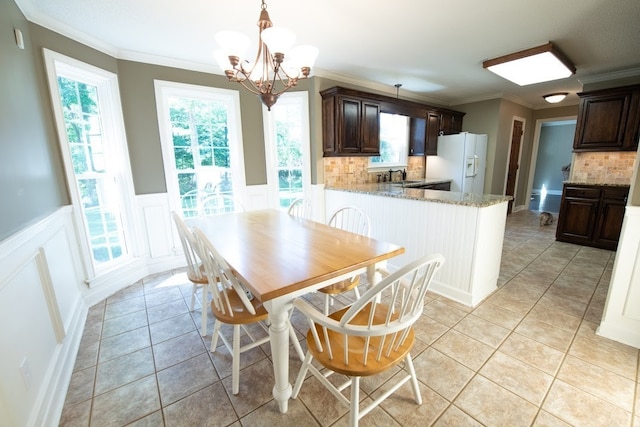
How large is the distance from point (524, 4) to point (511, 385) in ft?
8.93

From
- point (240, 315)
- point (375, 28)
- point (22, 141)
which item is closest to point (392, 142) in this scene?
point (375, 28)

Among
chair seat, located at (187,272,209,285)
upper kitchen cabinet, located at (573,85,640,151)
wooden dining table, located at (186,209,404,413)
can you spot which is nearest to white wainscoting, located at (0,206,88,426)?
chair seat, located at (187,272,209,285)

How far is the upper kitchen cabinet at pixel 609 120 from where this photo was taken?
3.51 metres

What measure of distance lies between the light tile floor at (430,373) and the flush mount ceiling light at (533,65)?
250cm

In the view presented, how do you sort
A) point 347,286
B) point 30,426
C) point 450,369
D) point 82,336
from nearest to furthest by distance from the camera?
point 30,426
point 450,369
point 347,286
point 82,336

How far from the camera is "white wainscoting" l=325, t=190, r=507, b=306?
2.26 metres

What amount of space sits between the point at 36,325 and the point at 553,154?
13.4 m

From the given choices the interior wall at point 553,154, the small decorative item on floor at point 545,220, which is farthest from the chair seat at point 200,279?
the interior wall at point 553,154

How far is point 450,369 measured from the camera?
1.65 metres

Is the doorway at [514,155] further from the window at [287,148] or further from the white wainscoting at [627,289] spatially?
the window at [287,148]

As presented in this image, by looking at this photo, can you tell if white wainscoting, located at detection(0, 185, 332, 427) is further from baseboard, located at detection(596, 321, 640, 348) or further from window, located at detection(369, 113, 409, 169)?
window, located at detection(369, 113, 409, 169)

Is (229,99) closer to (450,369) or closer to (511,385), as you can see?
(450,369)

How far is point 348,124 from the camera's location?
143 inches

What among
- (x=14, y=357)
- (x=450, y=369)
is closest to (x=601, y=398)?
(x=450, y=369)
